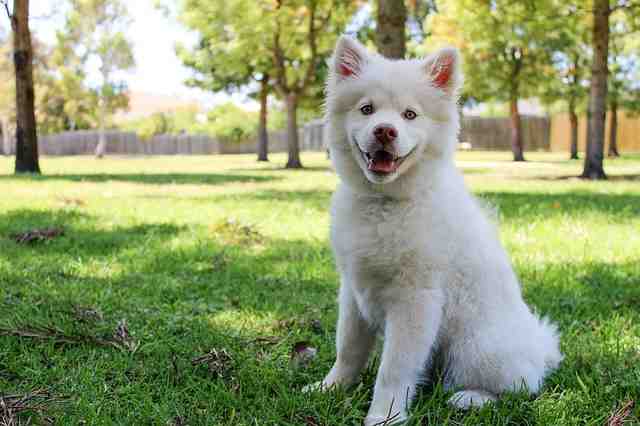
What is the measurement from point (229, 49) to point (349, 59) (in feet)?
67.8

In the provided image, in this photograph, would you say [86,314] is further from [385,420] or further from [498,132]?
[498,132]

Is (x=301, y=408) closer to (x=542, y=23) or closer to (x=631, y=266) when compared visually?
(x=631, y=266)

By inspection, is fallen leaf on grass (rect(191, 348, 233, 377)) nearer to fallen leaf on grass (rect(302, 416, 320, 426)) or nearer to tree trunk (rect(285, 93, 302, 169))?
fallen leaf on grass (rect(302, 416, 320, 426))

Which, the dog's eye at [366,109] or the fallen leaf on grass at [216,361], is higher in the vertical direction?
the dog's eye at [366,109]

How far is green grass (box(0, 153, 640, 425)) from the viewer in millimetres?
2508

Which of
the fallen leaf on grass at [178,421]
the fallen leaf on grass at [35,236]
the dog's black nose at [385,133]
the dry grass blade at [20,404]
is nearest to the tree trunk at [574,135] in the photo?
the fallen leaf on grass at [35,236]

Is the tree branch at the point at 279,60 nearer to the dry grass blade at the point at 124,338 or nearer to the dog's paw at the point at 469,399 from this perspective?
the dry grass blade at the point at 124,338

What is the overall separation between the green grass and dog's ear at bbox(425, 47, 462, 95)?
1.28 metres

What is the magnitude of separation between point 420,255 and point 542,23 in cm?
1437

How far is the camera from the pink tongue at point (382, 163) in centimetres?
240

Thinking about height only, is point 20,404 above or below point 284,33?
below

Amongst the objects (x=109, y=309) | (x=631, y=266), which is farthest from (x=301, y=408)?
(x=631, y=266)

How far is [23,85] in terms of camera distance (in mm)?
14906

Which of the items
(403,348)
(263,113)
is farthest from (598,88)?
(263,113)
